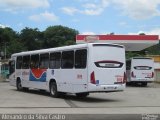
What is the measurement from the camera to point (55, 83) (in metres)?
24.5

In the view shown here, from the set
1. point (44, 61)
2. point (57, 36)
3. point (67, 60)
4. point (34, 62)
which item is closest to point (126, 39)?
point (34, 62)

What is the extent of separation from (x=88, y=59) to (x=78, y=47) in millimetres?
1231

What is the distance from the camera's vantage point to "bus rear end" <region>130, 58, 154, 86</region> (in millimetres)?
39625

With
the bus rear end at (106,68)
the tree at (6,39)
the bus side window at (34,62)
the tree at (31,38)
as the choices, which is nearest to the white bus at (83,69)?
the bus rear end at (106,68)

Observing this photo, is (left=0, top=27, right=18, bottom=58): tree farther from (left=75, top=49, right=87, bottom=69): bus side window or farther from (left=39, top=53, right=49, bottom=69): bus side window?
(left=75, top=49, right=87, bottom=69): bus side window

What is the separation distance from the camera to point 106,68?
21516 mm

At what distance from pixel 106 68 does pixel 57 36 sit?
105121mm

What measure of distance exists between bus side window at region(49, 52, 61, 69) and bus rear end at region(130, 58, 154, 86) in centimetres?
1580

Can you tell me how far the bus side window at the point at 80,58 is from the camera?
2154 centimetres

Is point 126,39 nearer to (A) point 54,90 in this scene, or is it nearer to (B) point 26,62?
(B) point 26,62

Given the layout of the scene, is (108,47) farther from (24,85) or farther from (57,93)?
(24,85)

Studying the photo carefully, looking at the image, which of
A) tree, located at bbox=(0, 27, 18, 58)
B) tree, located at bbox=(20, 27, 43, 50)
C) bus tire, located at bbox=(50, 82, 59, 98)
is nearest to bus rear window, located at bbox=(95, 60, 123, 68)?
bus tire, located at bbox=(50, 82, 59, 98)

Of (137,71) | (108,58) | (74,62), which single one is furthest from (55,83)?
(137,71)

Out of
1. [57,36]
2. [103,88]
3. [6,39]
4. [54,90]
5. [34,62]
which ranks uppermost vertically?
[57,36]
